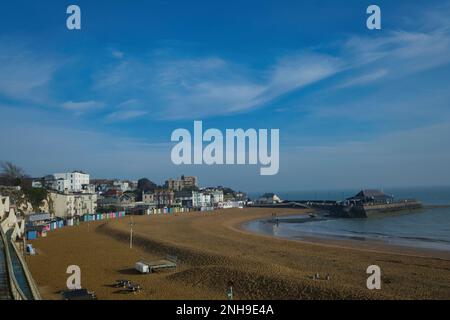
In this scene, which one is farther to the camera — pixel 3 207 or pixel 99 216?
pixel 99 216

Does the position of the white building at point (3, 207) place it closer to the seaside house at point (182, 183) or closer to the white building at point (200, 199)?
the white building at point (200, 199)

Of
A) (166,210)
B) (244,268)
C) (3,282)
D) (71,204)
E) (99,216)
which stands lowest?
(166,210)

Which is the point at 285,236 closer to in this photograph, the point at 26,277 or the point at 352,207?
the point at 26,277

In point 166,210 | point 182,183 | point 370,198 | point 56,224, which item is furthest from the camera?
point 182,183

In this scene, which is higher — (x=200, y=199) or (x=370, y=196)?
(x=370, y=196)

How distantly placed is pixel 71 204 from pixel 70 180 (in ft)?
120

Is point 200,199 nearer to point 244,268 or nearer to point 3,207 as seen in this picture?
point 3,207

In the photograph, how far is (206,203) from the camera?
101250mm

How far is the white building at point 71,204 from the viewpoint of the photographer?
6059 cm

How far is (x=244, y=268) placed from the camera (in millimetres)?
20250

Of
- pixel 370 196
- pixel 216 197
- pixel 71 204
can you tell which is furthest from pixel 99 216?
pixel 370 196

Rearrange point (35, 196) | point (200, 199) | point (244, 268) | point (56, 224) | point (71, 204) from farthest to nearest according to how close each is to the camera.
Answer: point (200, 199) → point (71, 204) → point (35, 196) → point (56, 224) → point (244, 268)
